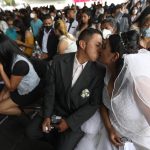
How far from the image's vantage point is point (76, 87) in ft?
6.84

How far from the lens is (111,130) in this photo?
74.8 inches

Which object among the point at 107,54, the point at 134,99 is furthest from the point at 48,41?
the point at 134,99

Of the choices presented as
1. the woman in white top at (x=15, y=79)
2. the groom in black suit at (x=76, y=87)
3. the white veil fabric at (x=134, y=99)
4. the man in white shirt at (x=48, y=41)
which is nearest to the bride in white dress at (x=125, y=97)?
the white veil fabric at (x=134, y=99)

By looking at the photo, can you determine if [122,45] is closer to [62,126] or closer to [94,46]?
[94,46]

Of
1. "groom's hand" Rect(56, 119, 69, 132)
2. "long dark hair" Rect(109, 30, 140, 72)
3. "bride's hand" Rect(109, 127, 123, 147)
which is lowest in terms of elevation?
"groom's hand" Rect(56, 119, 69, 132)

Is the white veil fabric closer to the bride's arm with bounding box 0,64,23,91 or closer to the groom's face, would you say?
the groom's face

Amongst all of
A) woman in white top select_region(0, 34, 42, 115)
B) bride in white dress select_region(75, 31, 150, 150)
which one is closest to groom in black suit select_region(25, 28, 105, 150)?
bride in white dress select_region(75, 31, 150, 150)

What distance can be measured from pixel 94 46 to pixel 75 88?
0.36 meters

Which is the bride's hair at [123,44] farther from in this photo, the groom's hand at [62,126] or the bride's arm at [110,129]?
the groom's hand at [62,126]

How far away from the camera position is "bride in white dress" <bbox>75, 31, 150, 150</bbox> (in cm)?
164

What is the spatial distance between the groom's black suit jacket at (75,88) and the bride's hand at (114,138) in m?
0.26

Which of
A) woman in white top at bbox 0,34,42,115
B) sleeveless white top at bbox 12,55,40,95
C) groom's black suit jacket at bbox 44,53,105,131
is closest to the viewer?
groom's black suit jacket at bbox 44,53,105,131

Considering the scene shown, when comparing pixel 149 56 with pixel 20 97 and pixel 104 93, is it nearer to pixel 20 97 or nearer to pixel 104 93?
pixel 104 93

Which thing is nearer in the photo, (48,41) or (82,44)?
(82,44)
